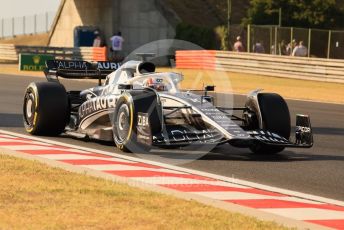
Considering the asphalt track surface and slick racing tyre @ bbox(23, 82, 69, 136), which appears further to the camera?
slick racing tyre @ bbox(23, 82, 69, 136)

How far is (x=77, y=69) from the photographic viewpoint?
1653 cm

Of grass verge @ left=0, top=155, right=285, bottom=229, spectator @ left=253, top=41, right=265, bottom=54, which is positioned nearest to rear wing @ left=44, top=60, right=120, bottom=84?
grass verge @ left=0, top=155, right=285, bottom=229

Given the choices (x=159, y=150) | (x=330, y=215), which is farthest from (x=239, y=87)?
(x=330, y=215)

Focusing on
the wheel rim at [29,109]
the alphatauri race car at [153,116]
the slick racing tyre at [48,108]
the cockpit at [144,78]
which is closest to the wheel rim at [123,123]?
the alphatauri race car at [153,116]

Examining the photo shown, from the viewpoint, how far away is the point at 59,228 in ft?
25.6

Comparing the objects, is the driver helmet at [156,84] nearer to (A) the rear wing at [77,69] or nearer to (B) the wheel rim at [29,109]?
(B) the wheel rim at [29,109]

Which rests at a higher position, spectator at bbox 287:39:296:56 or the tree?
the tree

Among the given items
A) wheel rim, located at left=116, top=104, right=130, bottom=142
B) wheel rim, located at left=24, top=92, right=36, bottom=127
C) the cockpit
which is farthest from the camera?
wheel rim, located at left=24, top=92, right=36, bottom=127

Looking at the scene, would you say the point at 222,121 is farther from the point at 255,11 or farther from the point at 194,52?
the point at 255,11

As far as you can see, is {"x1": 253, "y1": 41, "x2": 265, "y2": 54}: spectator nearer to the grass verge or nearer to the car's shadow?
the car's shadow

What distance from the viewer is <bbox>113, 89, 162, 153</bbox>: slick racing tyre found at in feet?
42.4

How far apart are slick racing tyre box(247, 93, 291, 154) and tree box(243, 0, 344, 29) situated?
4406 centimetres

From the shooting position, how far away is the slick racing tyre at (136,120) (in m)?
12.9

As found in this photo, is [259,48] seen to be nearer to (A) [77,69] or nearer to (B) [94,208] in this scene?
(A) [77,69]
